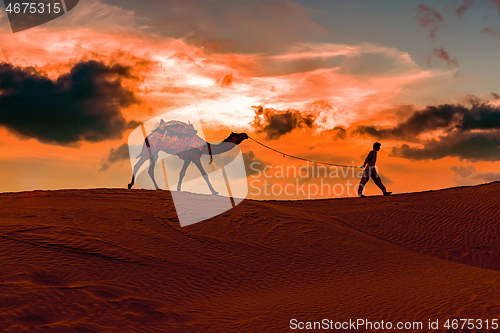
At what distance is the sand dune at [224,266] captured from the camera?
8508 millimetres

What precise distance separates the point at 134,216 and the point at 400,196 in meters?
16.8

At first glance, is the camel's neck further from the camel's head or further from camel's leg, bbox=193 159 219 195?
camel's leg, bbox=193 159 219 195

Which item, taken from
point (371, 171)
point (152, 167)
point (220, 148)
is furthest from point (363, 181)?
point (152, 167)

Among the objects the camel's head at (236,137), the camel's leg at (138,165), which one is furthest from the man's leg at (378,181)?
the camel's leg at (138,165)

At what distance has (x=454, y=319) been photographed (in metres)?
8.05

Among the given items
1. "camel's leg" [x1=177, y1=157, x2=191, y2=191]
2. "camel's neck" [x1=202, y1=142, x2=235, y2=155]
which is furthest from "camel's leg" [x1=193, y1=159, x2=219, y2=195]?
"camel's neck" [x1=202, y1=142, x2=235, y2=155]

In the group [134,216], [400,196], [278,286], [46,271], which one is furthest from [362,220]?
[46,271]

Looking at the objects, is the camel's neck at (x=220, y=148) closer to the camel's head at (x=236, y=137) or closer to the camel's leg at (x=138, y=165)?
the camel's head at (x=236, y=137)

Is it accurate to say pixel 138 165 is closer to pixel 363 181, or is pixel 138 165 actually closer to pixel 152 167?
pixel 152 167

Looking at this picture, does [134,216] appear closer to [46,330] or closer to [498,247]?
[46,330]

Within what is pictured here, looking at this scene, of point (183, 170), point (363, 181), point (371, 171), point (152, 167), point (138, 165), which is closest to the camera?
point (183, 170)

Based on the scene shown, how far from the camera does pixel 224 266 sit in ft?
40.1

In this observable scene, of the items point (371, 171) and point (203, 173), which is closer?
point (203, 173)

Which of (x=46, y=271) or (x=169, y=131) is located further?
(x=169, y=131)
